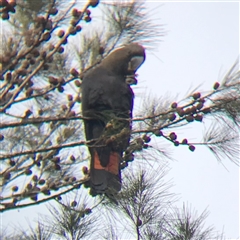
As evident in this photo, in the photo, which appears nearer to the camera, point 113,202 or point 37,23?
point 37,23

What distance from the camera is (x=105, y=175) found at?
2934mm

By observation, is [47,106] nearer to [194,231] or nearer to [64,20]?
[64,20]

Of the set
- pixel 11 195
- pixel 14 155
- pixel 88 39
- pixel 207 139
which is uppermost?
pixel 88 39

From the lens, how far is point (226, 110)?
2.48 m

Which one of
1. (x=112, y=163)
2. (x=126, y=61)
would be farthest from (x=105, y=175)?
(x=126, y=61)

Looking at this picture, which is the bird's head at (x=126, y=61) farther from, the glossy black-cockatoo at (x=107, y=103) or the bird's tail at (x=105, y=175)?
the bird's tail at (x=105, y=175)

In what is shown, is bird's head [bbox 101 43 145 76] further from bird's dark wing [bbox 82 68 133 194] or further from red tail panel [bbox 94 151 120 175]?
red tail panel [bbox 94 151 120 175]

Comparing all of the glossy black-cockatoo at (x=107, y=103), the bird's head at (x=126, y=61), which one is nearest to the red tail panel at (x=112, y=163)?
the glossy black-cockatoo at (x=107, y=103)

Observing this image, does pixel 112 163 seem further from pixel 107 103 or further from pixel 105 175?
pixel 107 103

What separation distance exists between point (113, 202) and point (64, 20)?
77 centimetres

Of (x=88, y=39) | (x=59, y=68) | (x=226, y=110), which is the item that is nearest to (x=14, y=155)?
(x=59, y=68)

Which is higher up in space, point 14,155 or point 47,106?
point 47,106

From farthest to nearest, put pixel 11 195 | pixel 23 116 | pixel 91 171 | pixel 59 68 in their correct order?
pixel 91 171, pixel 59 68, pixel 23 116, pixel 11 195

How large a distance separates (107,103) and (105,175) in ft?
1.21
